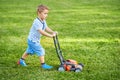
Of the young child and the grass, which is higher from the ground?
the young child

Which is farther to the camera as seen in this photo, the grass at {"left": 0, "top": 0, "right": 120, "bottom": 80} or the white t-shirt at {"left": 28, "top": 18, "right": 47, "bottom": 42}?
the white t-shirt at {"left": 28, "top": 18, "right": 47, "bottom": 42}

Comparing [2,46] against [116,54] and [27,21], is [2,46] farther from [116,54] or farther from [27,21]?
[27,21]

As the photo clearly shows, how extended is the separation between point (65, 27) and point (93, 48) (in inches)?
128

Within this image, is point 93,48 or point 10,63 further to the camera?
point 93,48

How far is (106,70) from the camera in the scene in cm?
641

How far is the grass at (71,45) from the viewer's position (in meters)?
6.20

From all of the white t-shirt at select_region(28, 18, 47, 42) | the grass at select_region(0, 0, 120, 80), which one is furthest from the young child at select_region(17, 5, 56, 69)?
the grass at select_region(0, 0, 120, 80)

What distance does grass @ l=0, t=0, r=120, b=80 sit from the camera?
6.20 metres

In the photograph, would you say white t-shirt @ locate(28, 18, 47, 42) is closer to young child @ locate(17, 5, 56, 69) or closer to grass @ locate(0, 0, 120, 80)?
young child @ locate(17, 5, 56, 69)

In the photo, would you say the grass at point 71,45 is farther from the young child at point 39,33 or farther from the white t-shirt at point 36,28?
the white t-shirt at point 36,28

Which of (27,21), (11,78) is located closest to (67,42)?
(11,78)

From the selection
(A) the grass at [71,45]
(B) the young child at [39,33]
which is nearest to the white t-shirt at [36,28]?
(B) the young child at [39,33]

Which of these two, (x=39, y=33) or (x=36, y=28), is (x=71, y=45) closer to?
(x=39, y=33)

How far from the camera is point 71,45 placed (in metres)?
8.58
